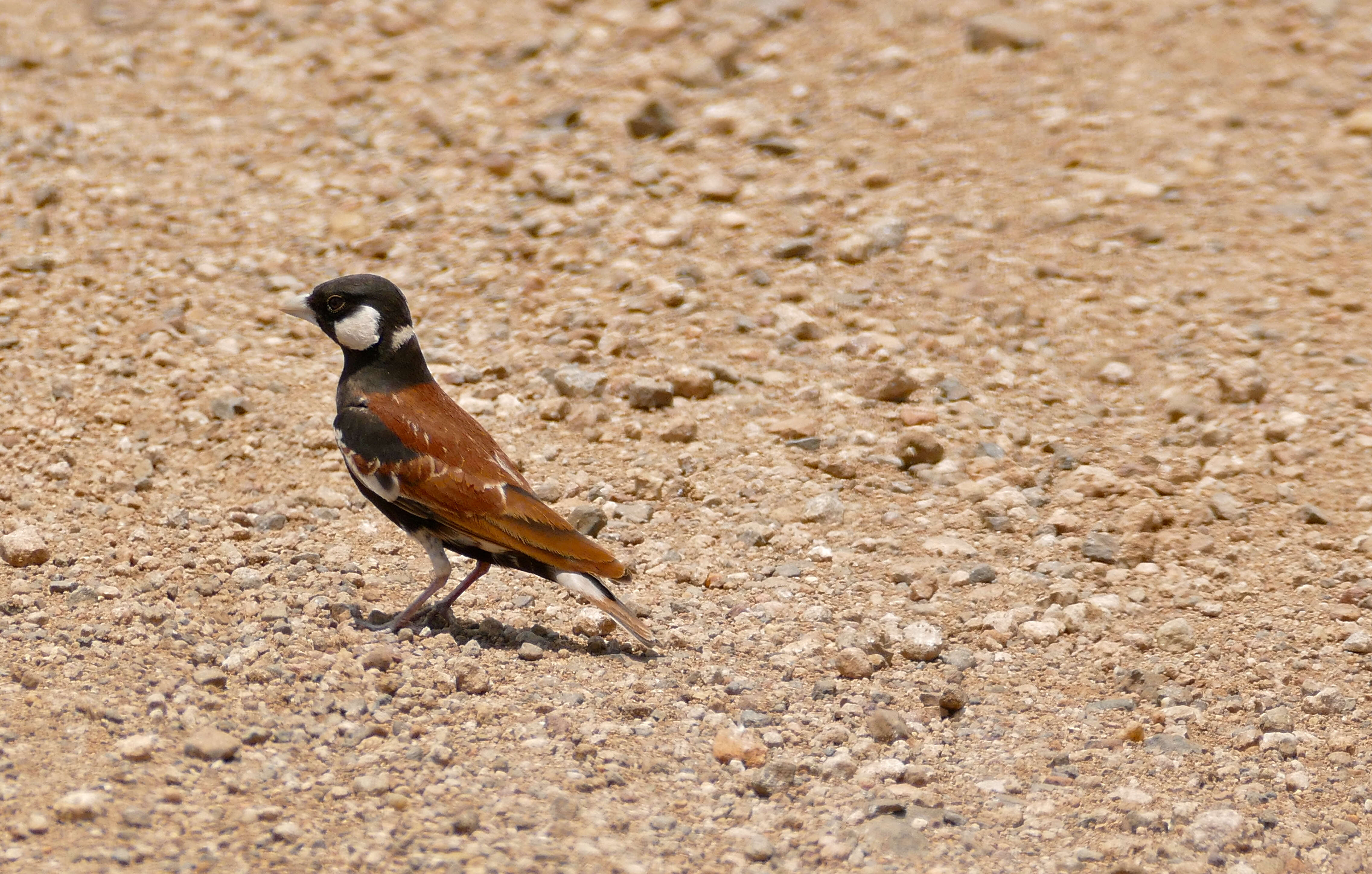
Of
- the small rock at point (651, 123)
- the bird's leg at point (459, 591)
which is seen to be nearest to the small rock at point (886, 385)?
the bird's leg at point (459, 591)

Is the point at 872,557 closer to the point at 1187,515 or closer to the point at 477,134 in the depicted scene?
the point at 1187,515

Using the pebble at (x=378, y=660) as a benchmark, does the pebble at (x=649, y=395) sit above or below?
below

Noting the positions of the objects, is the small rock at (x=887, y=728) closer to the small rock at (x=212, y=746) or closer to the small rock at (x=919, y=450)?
the small rock at (x=919, y=450)

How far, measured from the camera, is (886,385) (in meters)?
7.00

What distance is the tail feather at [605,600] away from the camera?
5.06 meters

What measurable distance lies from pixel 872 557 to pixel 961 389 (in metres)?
1.46

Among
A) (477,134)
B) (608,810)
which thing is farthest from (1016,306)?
(608,810)

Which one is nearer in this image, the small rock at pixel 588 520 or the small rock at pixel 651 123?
the small rock at pixel 588 520

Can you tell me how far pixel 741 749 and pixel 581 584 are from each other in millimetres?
882

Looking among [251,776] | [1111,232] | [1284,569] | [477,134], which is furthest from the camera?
[477,134]

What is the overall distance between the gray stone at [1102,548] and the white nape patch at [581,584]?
7.28 feet

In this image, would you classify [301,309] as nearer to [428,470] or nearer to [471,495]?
[428,470]

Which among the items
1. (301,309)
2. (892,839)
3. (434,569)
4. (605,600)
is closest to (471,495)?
(434,569)

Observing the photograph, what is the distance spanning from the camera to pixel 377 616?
17.5ft
